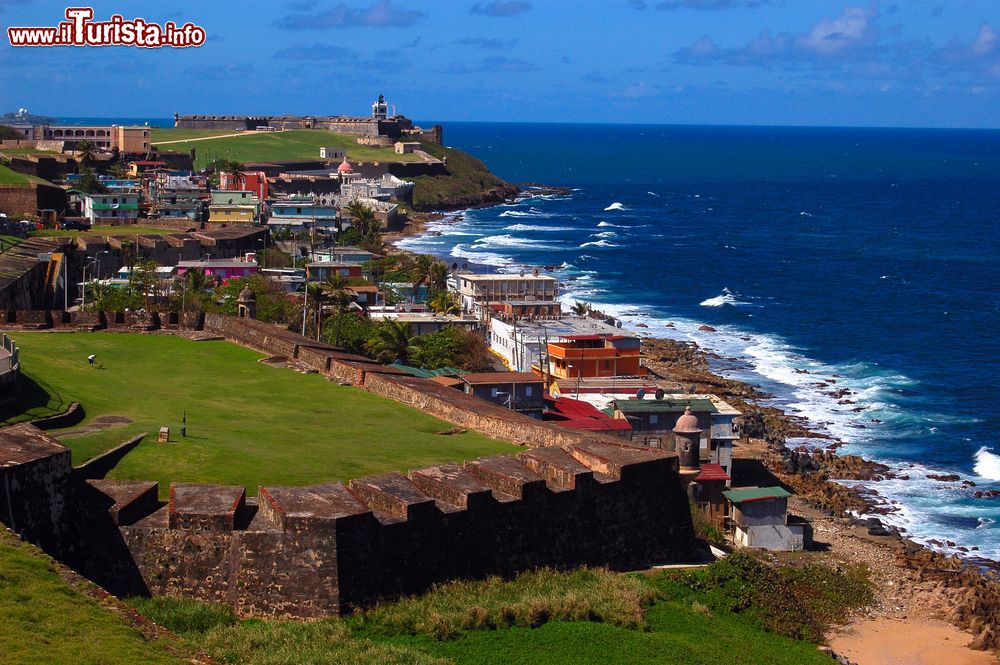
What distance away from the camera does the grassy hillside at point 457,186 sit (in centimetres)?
15825

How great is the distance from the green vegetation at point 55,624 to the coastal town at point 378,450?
2181 millimetres

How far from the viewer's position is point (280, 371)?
3095 centimetres

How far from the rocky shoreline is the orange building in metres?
4.19

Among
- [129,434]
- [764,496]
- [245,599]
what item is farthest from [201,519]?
[764,496]

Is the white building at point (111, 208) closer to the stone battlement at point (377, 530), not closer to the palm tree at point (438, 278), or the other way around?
the palm tree at point (438, 278)

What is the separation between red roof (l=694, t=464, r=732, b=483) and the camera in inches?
1494

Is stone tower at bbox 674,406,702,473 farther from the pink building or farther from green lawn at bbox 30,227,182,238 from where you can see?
green lawn at bbox 30,227,182,238

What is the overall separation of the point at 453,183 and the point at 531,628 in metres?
153

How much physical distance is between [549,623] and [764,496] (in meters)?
17.9

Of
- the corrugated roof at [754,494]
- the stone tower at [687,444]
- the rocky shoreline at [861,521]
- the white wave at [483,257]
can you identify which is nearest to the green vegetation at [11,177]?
the white wave at [483,257]

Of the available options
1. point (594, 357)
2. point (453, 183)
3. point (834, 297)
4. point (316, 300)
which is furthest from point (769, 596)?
point (453, 183)

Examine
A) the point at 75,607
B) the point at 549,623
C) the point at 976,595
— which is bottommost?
the point at 976,595

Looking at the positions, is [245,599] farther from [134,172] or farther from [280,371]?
[134,172]

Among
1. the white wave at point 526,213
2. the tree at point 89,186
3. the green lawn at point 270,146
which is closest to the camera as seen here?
the tree at point 89,186
